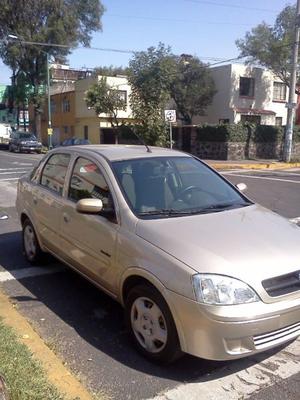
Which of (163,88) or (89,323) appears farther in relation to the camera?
A: (163,88)

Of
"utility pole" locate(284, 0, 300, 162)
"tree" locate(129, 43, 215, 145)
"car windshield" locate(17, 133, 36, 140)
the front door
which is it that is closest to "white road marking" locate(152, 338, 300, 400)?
the front door

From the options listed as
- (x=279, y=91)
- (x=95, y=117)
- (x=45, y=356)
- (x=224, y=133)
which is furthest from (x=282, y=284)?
(x=95, y=117)

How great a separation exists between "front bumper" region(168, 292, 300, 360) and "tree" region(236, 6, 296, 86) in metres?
35.3

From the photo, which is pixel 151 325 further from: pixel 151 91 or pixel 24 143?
pixel 24 143

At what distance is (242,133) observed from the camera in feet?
94.2

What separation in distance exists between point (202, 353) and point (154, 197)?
1493mm

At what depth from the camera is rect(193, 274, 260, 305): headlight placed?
10.3 ft

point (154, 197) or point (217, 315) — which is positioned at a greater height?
point (154, 197)

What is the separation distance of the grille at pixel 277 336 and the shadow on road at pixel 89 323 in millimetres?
402

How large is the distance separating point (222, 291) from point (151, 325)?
731 mm

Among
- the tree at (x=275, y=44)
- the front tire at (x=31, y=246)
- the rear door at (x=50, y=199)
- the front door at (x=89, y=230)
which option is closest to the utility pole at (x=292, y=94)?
the tree at (x=275, y=44)

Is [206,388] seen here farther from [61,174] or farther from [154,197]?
[61,174]

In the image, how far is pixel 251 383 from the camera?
3.36 m

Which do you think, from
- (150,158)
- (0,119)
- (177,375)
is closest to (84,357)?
(177,375)
